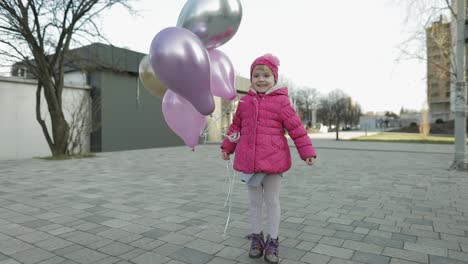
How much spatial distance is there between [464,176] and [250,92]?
22.1 ft

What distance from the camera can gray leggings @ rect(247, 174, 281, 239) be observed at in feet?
9.19

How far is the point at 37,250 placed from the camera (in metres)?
3.04

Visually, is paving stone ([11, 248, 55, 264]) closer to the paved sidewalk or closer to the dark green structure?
the paved sidewalk

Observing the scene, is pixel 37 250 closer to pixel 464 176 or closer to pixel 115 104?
pixel 464 176

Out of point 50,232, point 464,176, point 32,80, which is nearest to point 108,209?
point 50,232

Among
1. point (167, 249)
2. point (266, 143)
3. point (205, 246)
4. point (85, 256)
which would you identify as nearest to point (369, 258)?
point (266, 143)

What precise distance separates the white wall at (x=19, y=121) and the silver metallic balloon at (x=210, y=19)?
1164cm

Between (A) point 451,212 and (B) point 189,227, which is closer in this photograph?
(B) point 189,227

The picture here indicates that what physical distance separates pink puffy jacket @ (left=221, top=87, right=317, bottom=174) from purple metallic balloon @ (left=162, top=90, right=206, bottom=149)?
466 millimetres

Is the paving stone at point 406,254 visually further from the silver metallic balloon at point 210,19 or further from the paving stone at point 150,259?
the silver metallic balloon at point 210,19

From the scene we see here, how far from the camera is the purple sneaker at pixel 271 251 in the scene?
2711mm

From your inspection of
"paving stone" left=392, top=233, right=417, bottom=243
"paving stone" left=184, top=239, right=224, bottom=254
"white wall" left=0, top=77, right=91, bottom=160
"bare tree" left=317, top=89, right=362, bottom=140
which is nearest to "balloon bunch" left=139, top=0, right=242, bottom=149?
"paving stone" left=184, top=239, right=224, bottom=254

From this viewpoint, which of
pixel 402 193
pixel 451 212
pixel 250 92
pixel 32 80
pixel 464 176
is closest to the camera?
pixel 250 92

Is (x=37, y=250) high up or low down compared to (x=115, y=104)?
down
